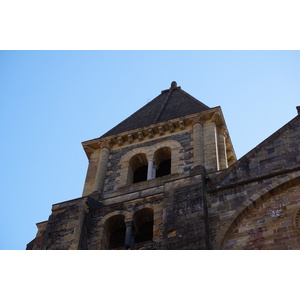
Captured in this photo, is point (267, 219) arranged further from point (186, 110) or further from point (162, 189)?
point (186, 110)

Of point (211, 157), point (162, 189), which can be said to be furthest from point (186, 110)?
point (162, 189)

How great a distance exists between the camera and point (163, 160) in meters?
25.3

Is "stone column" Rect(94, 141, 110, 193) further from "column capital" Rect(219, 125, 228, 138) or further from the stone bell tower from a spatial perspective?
"column capital" Rect(219, 125, 228, 138)

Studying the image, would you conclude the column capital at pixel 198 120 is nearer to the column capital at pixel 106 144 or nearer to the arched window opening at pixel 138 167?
the arched window opening at pixel 138 167

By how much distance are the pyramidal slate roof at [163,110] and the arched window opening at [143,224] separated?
7.30 meters

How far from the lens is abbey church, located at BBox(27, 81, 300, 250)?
1659 centimetres

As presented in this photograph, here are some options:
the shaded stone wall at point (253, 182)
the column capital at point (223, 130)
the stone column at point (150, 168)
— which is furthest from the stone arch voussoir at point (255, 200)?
the column capital at point (223, 130)

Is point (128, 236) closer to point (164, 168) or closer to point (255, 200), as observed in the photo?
point (255, 200)

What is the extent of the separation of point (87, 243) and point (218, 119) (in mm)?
8867

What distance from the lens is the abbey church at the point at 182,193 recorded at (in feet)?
54.4

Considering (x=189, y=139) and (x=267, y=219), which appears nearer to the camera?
(x=267, y=219)

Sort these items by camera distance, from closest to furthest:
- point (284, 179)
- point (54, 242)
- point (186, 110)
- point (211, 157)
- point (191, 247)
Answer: point (191, 247) → point (284, 179) → point (54, 242) → point (211, 157) → point (186, 110)

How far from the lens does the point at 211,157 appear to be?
76.4 ft

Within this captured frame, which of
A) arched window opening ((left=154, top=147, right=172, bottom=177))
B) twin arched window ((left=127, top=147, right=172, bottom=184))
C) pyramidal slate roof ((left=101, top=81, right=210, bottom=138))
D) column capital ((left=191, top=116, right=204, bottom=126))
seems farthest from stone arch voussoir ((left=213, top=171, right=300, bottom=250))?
pyramidal slate roof ((left=101, top=81, right=210, bottom=138))
